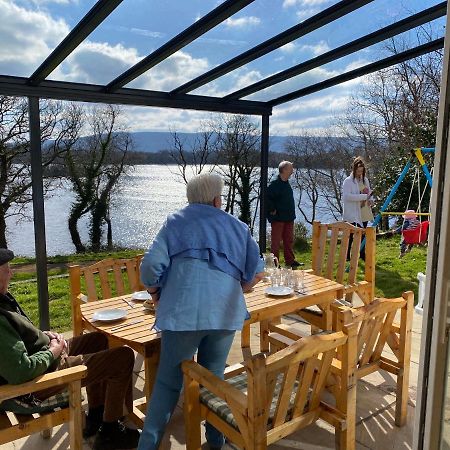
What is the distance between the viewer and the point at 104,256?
7.68 metres

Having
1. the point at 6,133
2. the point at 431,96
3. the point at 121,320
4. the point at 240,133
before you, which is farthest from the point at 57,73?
the point at 431,96

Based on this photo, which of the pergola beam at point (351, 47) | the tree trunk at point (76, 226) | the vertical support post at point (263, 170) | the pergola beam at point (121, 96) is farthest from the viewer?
the tree trunk at point (76, 226)

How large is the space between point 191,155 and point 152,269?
652 cm

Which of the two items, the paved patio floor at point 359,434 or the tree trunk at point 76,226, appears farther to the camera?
the tree trunk at point 76,226

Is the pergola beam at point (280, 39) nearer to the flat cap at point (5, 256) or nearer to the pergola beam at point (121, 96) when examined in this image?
the pergola beam at point (121, 96)

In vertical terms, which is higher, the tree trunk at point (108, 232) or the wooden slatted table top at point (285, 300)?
the wooden slatted table top at point (285, 300)

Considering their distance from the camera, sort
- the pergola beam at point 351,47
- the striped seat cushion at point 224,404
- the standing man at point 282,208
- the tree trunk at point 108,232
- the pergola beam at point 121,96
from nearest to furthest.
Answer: the striped seat cushion at point 224,404 → the pergola beam at point 351,47 → the pergola beam at point 121,96 → the standing man at point 282,208 → the tree trunk at point 108,232

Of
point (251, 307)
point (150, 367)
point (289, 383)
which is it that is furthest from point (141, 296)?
point (289, 383)

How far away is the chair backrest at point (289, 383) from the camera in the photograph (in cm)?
154

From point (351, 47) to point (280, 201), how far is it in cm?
246

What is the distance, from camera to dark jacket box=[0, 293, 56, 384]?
1670 mm

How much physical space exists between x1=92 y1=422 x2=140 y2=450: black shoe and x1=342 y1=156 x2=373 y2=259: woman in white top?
155 inches

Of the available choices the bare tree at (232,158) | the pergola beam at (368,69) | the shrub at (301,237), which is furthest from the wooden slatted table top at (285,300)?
the bare tree at (232,158)

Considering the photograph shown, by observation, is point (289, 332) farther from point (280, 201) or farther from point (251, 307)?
point (280, 201)
